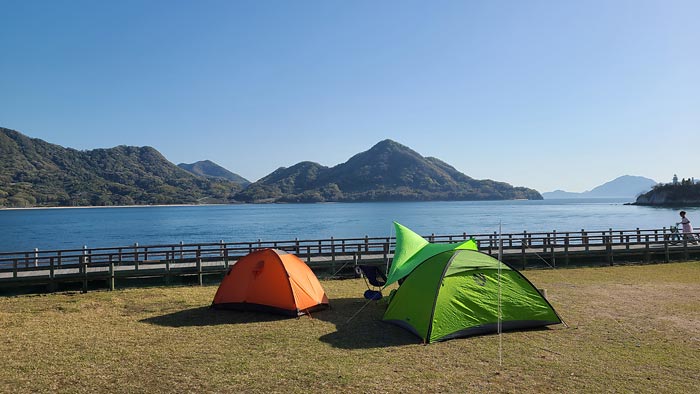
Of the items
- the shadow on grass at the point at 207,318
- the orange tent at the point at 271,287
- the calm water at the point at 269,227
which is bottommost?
the calm water at the point at 269,227

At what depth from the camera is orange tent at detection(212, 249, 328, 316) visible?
466 inches

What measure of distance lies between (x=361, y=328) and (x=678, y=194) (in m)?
186

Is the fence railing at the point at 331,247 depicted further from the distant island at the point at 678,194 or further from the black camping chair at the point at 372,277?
the distant island at the point at 678,194

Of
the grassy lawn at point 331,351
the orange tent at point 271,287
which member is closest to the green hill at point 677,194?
the grassy lawn at point 331,351

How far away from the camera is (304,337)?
32.1 feet

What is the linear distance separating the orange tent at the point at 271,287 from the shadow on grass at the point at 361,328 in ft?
1.86

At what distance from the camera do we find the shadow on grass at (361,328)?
935 cm

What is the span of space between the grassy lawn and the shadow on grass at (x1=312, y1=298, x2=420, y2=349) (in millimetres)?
28

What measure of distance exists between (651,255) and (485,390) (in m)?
21.6

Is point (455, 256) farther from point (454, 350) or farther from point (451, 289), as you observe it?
point (454, 350)

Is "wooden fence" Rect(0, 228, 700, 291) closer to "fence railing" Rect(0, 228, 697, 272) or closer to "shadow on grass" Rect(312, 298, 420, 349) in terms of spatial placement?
"fence railing" Rect(0, 228, 697, 272)

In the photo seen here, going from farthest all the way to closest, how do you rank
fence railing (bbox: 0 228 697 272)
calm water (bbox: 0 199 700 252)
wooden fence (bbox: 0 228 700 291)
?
calm water (bbox: 0 199 700 252), fence railing (bbox: 0 228 697 272), wooden fence (bbox: 0 228 700 291)

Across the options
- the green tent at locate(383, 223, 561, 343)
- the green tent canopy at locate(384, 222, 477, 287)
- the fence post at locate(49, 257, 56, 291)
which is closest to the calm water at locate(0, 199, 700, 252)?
the green tent canopy at locate(384, 222, 477, 287)

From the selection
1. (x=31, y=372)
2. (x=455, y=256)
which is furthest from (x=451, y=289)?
(x=31, y=372)
